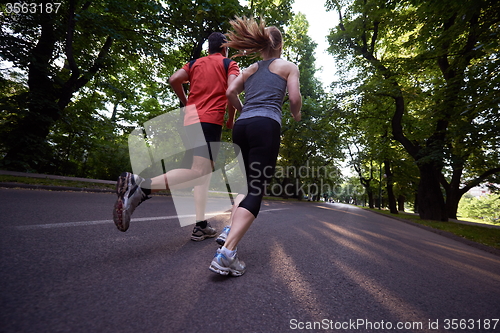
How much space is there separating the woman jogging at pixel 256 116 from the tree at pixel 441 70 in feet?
21.3

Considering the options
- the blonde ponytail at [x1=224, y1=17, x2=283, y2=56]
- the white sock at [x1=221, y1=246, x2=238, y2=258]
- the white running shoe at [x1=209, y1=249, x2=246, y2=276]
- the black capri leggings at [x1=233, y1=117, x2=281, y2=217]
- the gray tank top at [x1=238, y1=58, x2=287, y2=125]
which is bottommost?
the white running shoe at [x1=209, y1=249, x2=246, y2=276]

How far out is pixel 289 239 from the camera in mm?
3477

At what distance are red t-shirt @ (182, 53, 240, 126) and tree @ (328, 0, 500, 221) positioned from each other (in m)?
6.67

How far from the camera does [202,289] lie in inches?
61.8

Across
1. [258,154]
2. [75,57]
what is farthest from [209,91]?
[75,57]

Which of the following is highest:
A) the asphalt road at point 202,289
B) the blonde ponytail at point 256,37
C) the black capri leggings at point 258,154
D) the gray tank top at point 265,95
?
the blonde ponytail at point 256,37

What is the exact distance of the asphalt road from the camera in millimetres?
1193

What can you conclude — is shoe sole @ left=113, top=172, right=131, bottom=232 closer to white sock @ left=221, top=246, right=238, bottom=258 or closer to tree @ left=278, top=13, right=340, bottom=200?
white sock @ left=221, top=246, right=238, bottom=258

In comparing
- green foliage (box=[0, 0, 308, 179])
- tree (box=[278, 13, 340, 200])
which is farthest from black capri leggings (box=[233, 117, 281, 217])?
tree (box=[278, 13, 340, 200])

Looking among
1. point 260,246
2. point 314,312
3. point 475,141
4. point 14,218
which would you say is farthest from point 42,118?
point 475,141

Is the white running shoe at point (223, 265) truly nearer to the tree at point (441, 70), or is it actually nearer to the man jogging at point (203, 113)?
the man jogging at point (203, 113)

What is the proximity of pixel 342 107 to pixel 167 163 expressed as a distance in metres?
12.3

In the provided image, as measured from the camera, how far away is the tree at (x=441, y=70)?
6.43 m

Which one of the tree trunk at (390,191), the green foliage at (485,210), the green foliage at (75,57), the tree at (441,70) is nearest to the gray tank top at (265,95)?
the tree at (441,70)
